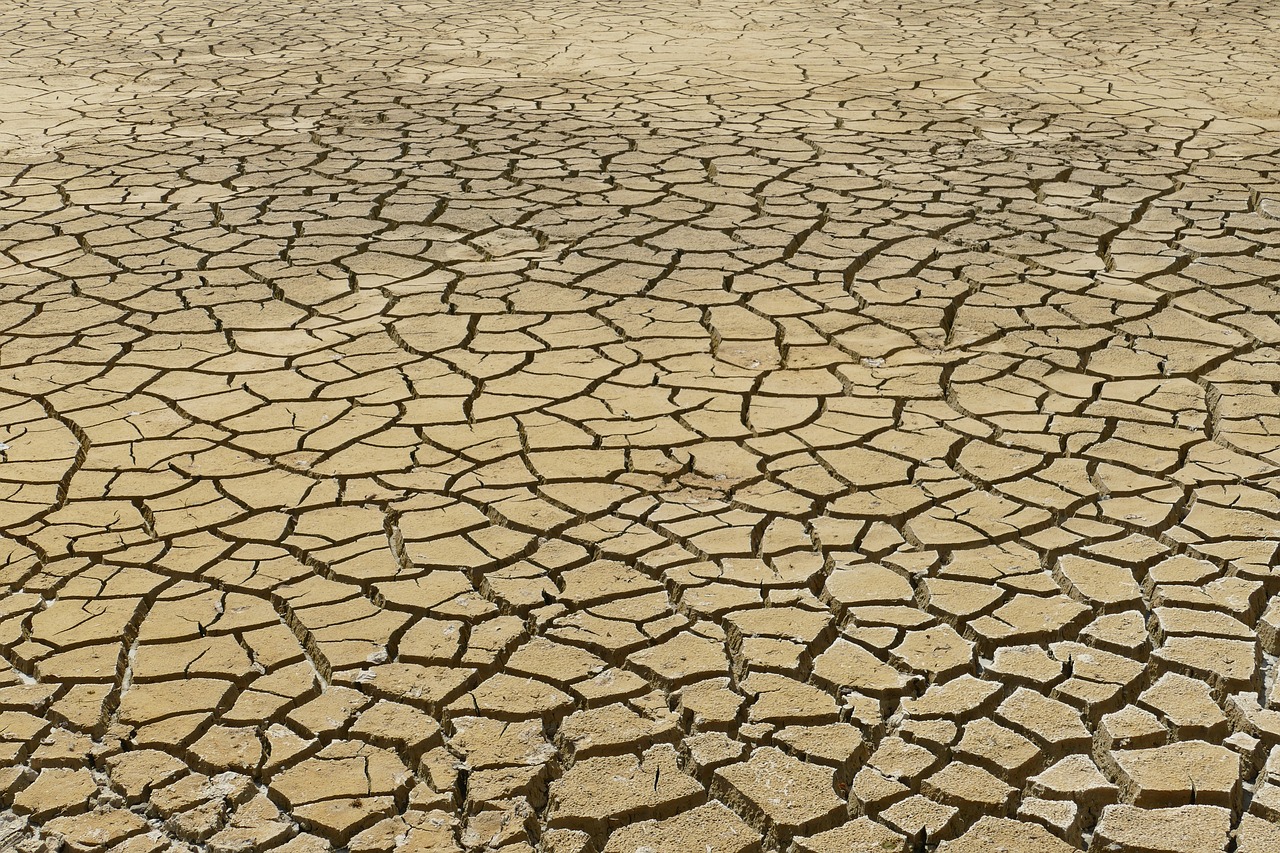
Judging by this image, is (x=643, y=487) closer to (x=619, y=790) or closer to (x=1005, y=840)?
(x=619, y=790)

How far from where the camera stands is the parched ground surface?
7.25 feet

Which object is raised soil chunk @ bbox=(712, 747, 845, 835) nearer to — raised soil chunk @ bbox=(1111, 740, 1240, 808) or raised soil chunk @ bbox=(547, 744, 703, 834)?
raised soil chunk @ bbox=(547, 744, 703, 834)

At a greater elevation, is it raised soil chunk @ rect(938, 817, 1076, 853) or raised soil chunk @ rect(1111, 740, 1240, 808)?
raised soil chunk @ rect(1111, 740, 1240, 808)

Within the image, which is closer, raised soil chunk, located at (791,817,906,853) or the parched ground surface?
raised soil chunk, located at (791,817,906,853)

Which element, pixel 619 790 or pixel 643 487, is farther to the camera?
pixel 643 487

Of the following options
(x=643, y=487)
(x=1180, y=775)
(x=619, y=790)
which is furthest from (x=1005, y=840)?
(x=643, y=487)

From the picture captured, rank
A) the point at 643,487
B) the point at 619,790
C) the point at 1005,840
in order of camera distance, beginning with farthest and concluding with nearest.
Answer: the point at 643,487 → the point at 619,790 → the point at 1005,840

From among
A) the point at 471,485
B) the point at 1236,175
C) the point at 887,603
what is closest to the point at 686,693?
the point at 887,603

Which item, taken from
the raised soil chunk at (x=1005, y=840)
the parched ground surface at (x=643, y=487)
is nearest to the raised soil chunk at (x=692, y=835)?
the parched ground surface at (x=643, y=487)

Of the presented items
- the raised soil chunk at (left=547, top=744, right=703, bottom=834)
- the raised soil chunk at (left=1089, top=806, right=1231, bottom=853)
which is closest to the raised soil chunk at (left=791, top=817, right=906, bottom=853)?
the raised soil chunk at (left=547, top=744, right=703, bottom=834)

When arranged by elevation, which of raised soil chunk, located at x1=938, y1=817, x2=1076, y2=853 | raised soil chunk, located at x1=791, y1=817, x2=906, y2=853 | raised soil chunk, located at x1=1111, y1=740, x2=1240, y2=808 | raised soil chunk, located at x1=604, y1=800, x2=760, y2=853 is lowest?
raised soil chunk, located at x1=604, y1=800, x2=760, y2=853

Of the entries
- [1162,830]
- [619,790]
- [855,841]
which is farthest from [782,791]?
[1162,830]

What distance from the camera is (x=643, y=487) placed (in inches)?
125

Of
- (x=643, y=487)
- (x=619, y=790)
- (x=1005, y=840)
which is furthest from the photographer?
(x=643, y=487)
